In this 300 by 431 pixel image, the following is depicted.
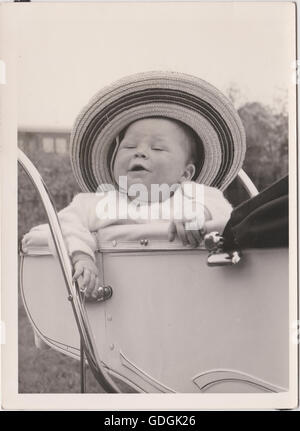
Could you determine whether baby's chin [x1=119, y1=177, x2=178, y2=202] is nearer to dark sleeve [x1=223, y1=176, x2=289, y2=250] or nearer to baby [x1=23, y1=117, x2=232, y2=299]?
baby [x1=23, y1=117, x2=232, y2=299]

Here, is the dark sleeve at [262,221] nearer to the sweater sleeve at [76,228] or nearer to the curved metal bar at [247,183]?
the curved metal bar at [247,183]

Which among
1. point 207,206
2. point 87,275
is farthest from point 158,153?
point 87,275

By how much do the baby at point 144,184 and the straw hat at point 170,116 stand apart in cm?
3

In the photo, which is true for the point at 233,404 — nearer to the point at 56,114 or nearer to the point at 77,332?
the point at 77,332

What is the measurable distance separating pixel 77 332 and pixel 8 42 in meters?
1.11

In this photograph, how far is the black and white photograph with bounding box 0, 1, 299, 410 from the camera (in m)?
2.32

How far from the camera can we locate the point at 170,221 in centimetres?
232

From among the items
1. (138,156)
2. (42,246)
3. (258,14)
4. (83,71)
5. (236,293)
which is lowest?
(236,293)

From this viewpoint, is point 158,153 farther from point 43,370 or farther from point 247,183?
point 43,370

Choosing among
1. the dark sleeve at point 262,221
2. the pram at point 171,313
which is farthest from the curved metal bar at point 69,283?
the dark sleeve at point 262,221

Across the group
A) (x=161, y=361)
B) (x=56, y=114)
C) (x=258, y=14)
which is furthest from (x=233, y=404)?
(x=258, y=14)

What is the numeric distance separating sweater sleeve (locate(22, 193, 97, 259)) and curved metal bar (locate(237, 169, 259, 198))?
1.83 ft

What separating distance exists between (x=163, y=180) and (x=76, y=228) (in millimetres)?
369

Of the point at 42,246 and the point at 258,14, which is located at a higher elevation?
the point at 258,14
